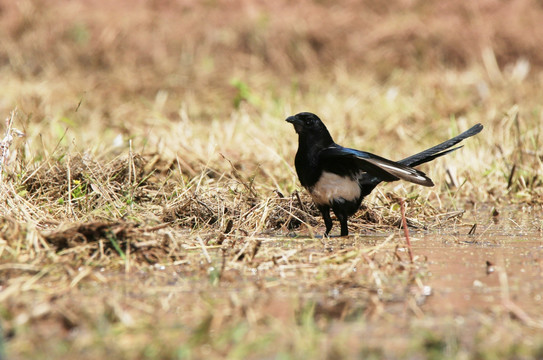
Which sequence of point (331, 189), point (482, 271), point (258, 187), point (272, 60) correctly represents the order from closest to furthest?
point (482, 271)
point (331, 189)
point (258, 187)
point (272, 60)

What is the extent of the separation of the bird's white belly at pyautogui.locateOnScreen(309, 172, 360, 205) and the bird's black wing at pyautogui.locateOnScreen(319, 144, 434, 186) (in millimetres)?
68

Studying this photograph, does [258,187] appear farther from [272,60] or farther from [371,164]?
[272,60]

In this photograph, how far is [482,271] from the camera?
11.5ft

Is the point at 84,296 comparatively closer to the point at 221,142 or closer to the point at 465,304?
the point at 465,304

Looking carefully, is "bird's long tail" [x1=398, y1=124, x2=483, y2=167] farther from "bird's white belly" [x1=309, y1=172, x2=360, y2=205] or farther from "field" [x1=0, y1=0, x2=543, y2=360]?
"bird's white belly" [x1=309, y1=172, x2=360, y2=205]

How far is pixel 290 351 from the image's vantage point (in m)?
2.34

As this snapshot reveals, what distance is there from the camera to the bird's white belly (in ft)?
14.6

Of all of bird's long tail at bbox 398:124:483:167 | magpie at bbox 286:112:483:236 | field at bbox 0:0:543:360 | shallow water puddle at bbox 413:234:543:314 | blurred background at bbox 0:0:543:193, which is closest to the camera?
field at bbox 0:0:543:360

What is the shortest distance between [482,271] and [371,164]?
0.98m

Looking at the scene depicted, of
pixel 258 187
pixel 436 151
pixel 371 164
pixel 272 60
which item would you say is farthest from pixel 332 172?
pixel 272 60

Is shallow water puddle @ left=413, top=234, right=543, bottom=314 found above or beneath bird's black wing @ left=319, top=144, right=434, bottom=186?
beneath

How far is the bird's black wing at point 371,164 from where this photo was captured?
159 inches

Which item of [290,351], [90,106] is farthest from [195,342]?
[90,106]

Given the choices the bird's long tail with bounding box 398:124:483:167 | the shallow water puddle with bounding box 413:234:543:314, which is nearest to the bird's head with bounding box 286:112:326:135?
the bird's long tail with bounding box 398:124:483:167
